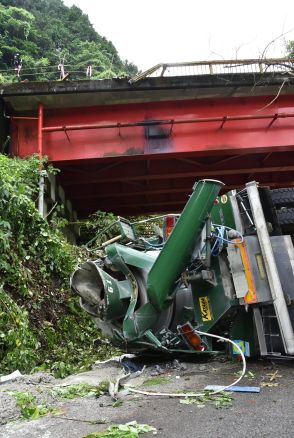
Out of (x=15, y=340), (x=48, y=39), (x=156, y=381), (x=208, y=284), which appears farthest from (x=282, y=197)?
(x=48, y=39)

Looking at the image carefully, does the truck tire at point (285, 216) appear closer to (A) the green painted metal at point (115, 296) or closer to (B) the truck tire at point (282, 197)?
(B) the truck tire at point (282, 197)

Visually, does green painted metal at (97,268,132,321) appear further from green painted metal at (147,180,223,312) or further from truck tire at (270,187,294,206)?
truck tire at (270,187,294,206)

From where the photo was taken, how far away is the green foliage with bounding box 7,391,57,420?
2.53 m

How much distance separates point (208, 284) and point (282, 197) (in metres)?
1.06

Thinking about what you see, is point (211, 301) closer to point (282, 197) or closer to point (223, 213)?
point (223, 213)

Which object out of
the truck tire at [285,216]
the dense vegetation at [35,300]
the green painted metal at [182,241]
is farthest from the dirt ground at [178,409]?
the truck tire at [285,216]

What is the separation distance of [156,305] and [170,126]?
620 centimetres

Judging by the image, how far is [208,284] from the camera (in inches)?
145

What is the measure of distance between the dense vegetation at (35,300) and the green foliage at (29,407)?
1.31m

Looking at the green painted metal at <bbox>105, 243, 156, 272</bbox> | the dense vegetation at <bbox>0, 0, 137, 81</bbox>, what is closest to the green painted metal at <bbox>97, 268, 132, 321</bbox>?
the green painted metal at <bbox>105, 243, 156, 272</bbox>

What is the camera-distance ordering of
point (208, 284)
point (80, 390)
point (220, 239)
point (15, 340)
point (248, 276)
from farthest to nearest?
point (15, 340) → point (208, 284) → point (220, 239) → point (248, 276) → point (80, 390)

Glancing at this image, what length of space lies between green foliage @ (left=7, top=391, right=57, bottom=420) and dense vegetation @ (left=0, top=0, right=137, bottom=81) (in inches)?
1167

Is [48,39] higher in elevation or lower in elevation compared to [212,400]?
higher

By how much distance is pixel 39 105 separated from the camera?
9117 mm
